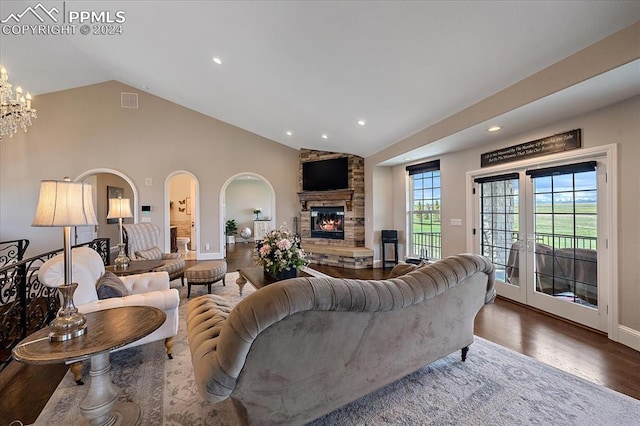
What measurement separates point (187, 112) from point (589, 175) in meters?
7.88

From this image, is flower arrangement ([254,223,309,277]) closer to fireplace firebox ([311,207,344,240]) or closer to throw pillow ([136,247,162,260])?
throw pillow ([136,247,162,260])

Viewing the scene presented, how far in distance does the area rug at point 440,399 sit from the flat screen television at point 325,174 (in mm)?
5012

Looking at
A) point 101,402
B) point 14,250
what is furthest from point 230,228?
point 101,402

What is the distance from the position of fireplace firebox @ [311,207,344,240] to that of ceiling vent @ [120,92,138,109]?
5119 mm

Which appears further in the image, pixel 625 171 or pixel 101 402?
pixel 625 171

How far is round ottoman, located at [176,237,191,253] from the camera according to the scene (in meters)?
8.71

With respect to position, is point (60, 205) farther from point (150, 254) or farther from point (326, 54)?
point (150, 254)

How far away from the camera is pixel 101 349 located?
4.61ft

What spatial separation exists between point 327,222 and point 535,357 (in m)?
5.32

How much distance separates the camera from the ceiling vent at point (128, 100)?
6609mm

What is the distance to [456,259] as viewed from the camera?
200cm

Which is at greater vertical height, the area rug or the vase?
the vase

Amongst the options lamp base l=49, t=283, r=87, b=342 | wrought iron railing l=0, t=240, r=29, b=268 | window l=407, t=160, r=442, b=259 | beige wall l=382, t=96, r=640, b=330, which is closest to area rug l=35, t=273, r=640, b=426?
lamp base l=49, t=283, r=87, b=342

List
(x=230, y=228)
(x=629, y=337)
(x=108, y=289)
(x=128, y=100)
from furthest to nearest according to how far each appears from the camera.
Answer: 1. (x=230, y=228)
2. (x=128, y=100)
3. (x=629, y=337)
4. (x=108, y=289)
